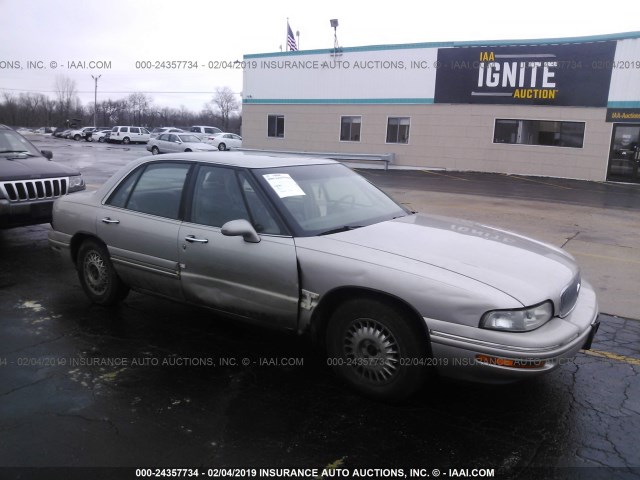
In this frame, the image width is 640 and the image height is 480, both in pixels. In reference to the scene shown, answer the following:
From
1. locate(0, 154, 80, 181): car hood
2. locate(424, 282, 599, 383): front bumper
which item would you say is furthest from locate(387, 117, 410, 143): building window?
locate(424, 282, 599, 383): front bumper

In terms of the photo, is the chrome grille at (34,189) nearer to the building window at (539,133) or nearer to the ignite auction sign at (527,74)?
the ignite auction sign at (527,74)

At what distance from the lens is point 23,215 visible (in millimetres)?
7137

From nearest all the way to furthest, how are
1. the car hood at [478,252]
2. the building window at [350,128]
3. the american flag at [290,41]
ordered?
the car hood at [478,252] < the building window at [350,128] < the american flag at [290,41]

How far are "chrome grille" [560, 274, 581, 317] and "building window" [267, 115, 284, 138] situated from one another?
25.6 metres

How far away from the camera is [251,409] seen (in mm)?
3365

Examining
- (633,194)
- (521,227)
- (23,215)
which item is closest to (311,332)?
(23,215)

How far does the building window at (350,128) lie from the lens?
84.4 feet

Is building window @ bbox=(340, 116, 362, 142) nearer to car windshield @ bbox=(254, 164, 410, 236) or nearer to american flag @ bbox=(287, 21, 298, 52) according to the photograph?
american flag @ bbox=(287, 21, 298, 52)

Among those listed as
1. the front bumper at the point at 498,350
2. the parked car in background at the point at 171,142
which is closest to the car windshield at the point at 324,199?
the front bumper at the point at 498,350

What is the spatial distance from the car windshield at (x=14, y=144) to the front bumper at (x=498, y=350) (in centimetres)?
764

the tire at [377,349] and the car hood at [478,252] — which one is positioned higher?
the car hood at [478,252]

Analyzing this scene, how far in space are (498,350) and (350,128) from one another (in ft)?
78.2

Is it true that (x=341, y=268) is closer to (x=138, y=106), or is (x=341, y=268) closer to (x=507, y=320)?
(x=507, y=320)

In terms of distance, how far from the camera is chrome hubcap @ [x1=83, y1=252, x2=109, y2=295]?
505cm
